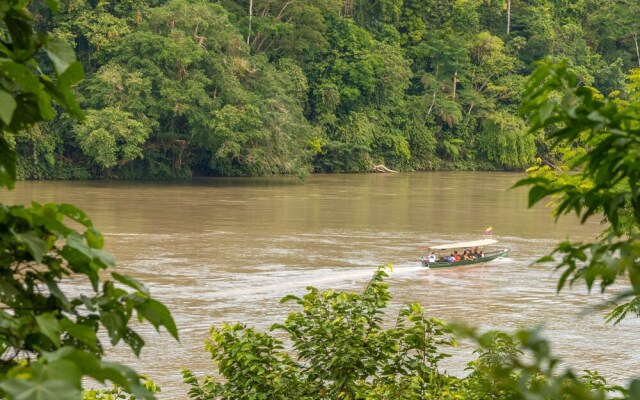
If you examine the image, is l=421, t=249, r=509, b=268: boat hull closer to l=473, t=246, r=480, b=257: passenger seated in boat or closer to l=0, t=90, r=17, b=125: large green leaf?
l=473, t=246, r=480, b=257: passenger seated in boat

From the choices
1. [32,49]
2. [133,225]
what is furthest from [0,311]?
[133,225]

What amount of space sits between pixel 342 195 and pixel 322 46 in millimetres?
13814

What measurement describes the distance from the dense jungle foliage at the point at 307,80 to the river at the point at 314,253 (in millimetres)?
1955

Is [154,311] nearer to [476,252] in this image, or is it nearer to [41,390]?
[41,390]

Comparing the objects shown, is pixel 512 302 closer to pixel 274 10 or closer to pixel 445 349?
pixel 445 349

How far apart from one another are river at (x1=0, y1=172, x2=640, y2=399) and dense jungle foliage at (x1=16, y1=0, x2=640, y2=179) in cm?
195

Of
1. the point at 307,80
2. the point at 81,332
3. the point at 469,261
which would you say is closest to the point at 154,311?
the point at 81,332

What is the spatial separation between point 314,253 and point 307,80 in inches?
994

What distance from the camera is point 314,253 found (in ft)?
75.9

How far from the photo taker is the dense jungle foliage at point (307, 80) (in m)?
38.1

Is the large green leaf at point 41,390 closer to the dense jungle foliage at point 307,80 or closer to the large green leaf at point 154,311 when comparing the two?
the large green leaf at point 154,311

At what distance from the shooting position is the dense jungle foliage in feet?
125

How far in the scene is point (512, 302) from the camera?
18641 millimetres

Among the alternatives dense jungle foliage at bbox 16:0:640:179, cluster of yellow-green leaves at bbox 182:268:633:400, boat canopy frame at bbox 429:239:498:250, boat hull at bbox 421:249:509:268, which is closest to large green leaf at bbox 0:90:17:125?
cluster of yellow-green leaves at bbox 182:268:633:400
